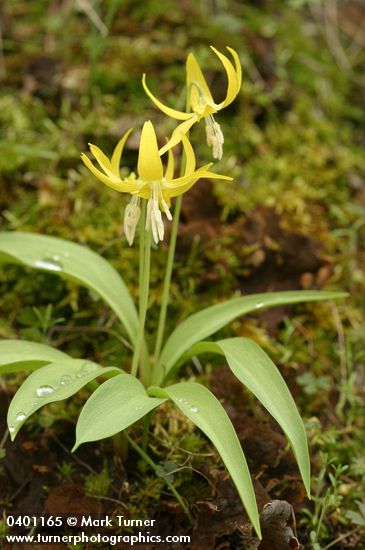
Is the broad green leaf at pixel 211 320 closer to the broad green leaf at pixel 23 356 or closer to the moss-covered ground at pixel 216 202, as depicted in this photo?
the moss-covered ground at pixel 216 202

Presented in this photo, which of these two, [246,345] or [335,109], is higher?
[246,345]

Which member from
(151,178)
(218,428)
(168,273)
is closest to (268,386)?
(218,428)

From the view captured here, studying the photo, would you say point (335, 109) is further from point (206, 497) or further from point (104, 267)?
point (206, 497)

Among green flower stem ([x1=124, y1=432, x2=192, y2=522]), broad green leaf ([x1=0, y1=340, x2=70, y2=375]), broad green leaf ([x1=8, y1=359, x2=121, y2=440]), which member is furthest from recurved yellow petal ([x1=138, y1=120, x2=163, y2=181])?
green flower stem ([x1=124, y1=432, x2=192, y2=522])

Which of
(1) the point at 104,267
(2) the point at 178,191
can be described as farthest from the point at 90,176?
(2) the point at 178,191

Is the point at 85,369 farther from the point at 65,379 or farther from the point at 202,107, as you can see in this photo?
the point at 202,107

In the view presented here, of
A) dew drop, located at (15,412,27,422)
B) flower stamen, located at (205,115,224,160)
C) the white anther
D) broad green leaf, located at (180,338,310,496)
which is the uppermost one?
flower stamen, located at (205,115,224,160)

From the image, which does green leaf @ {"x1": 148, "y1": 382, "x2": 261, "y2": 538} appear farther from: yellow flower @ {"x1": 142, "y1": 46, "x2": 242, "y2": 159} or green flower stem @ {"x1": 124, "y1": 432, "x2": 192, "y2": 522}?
yellow flower @ {"x1": 142, "y1": 46, "x2": 242, "y2": 159}

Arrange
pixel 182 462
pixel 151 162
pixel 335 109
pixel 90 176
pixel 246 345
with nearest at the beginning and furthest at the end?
1. pixel 151 162
2. pixel 246 345
3. pixel 182 462
4. pixel 90 176
5. pixel 335 109
